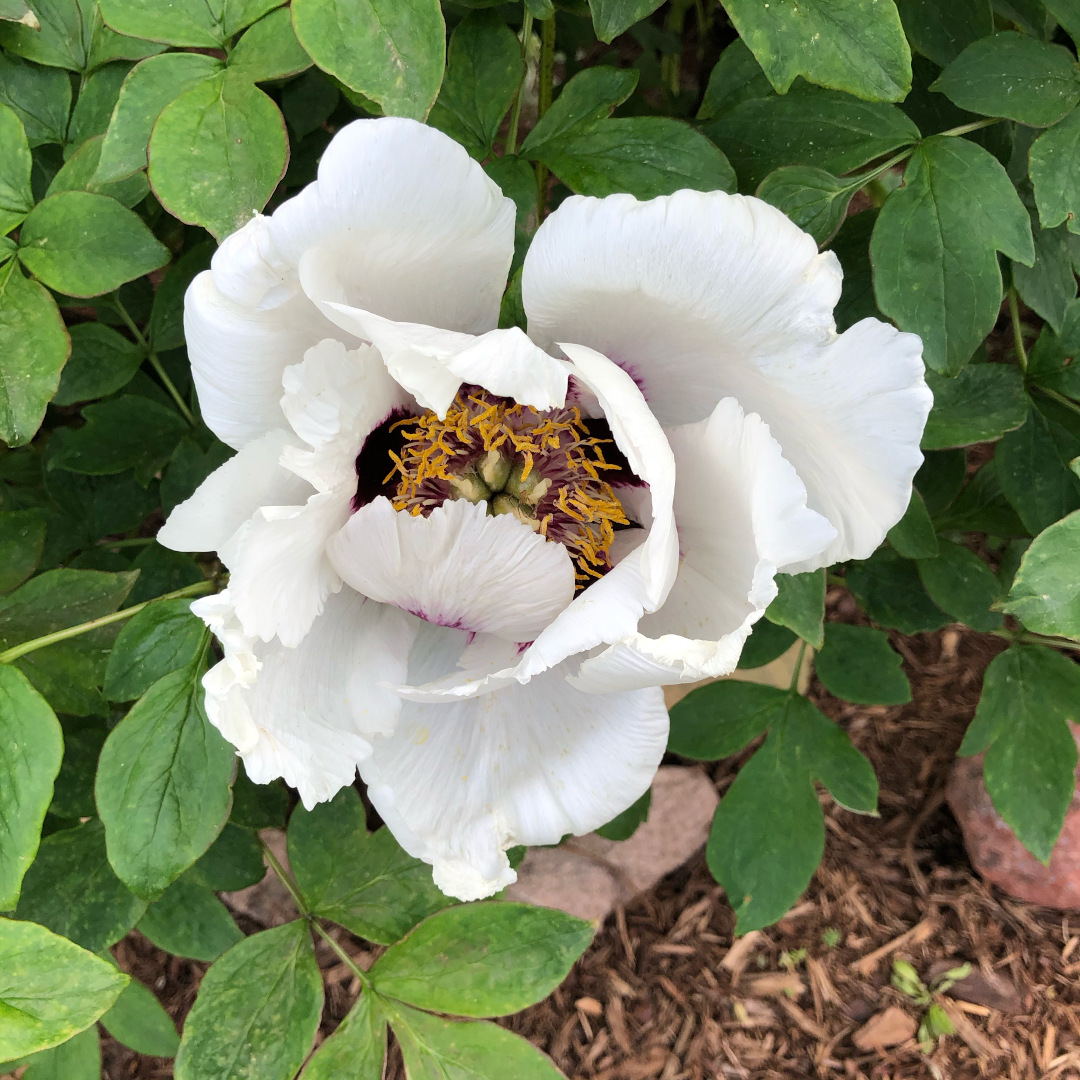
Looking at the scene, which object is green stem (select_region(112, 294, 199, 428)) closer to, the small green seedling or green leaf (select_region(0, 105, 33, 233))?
green leaf (select_region(0, 105, 33, 233))

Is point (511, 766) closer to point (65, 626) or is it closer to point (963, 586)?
point (65, 626)

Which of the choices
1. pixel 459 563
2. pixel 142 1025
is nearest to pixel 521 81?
pixel 459 563

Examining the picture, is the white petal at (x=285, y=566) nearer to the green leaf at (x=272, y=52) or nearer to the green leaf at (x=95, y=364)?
the green leaf at (x=272, y=52)

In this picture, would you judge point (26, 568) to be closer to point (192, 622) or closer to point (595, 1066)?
point (192, 622)

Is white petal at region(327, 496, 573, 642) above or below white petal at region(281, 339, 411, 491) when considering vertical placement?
below

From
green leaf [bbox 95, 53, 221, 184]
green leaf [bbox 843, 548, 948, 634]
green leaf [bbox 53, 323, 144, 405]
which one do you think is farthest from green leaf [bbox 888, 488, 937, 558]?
green leaf [bbox 53, 323, 144, 405]

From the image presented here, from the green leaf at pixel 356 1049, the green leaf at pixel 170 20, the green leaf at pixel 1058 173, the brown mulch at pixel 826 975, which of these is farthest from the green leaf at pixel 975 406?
the brown mulch at pixel 826 975
